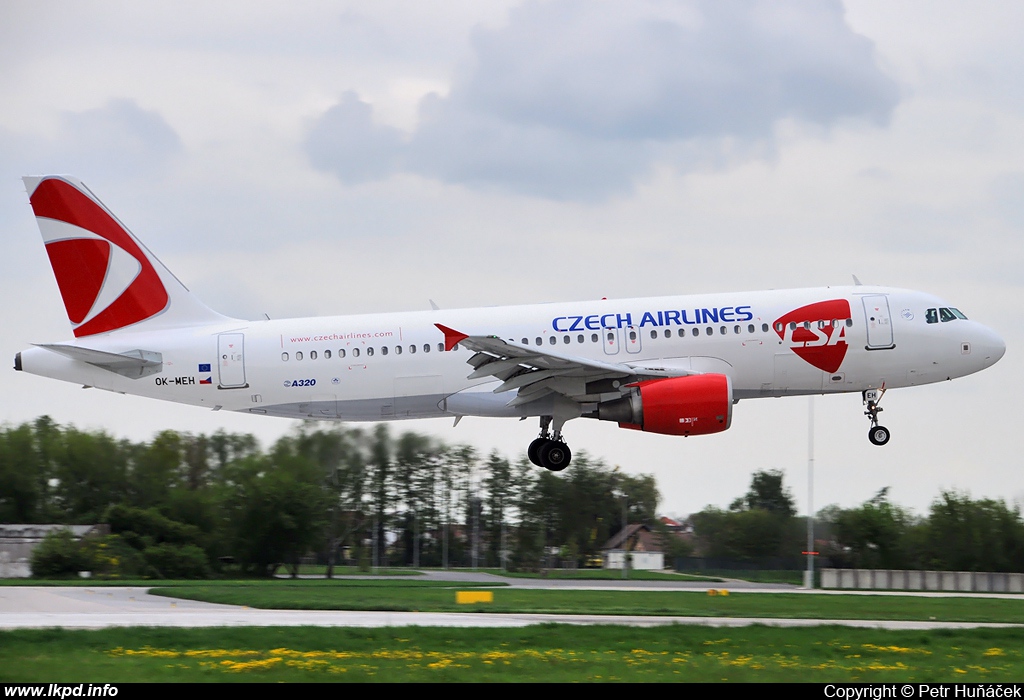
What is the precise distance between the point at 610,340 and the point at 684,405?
8.57 feet

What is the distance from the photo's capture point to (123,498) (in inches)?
1640

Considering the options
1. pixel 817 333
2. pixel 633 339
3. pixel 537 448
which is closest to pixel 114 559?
pixel 537 448

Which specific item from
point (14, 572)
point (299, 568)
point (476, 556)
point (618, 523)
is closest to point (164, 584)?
point (299, 568)

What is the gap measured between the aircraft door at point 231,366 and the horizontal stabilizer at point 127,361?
4.91ft

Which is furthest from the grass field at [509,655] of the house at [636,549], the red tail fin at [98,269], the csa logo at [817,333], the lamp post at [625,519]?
the lamp post at [625,519]

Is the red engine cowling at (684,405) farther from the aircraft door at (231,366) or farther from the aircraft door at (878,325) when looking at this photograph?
the aircraft door at (231,366)

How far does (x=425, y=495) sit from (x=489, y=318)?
52.0ft

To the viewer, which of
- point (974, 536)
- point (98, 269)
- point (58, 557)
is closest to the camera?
point (98, 269)

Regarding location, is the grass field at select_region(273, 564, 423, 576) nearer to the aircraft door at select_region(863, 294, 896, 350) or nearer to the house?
the house

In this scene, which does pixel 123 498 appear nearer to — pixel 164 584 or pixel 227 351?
pixel 164 584

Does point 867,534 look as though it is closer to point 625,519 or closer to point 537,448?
point 625,519

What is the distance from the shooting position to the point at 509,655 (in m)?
16.9

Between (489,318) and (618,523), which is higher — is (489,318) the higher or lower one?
the higher one

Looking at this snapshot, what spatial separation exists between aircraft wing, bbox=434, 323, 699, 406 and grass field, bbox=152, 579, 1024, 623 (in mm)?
5010
